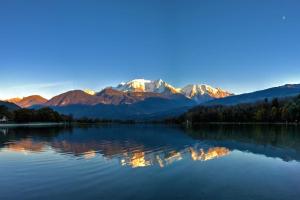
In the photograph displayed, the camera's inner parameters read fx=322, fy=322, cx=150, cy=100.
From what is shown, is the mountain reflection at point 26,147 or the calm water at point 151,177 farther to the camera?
the mountain reflection at point 26,147

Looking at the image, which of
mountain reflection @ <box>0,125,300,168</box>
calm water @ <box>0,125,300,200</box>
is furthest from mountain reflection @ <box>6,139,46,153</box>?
calm water @ <box>0,125,300,200</box>

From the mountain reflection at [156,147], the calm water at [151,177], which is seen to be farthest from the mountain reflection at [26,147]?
the calm water at [151,177]

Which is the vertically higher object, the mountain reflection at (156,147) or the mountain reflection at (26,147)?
the mountain reflection at (26,147)

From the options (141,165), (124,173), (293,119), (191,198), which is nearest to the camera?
(191,198)

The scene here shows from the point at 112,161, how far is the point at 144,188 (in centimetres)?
1313

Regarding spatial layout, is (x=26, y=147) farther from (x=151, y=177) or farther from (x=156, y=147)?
(x=151, y=177)

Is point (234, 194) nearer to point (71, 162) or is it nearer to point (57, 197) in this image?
point (57, 197)

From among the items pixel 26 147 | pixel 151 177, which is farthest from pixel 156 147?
pixel 151 177

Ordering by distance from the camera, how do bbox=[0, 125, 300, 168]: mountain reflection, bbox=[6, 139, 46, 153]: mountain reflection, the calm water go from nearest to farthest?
the calm water
bbox=[0, 125, 300, 168]: mountain reflection
bbox=[6, 139, 46, 153]: mountain reflection

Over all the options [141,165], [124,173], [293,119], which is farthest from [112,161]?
[293,119]

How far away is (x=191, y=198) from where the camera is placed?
20062 millimetres

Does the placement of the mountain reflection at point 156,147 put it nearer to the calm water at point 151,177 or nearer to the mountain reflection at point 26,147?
the mountain reflection at point 26,147

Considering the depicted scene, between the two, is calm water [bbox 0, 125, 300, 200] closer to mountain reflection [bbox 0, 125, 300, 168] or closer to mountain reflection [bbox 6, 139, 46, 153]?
mountain reflection [bbox 0, 125, 300, 168]

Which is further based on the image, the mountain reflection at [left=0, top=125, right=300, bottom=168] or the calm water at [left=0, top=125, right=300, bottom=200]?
the mountain reflection at [left=0, top=125, right=300, bottom=168]
